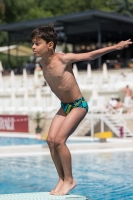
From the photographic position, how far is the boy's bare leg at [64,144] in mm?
5988

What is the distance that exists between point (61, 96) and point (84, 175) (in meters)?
4.90

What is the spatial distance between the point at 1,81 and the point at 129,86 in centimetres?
888

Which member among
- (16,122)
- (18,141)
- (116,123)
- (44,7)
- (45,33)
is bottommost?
(44,7)

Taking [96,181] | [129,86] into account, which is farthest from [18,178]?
[129,86]

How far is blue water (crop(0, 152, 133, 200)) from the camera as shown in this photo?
29.9 ft

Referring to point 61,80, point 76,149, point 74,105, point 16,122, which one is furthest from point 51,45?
point 16,122

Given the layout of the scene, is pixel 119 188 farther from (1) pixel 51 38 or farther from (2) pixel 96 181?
(1) pixel 51 38

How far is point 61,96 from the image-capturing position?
6148mm

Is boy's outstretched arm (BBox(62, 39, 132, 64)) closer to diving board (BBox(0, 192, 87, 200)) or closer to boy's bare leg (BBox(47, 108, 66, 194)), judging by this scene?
boy's bare leg (BBox(47, 108, 66, 194))

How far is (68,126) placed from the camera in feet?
19.7

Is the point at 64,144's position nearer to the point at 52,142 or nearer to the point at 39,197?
the point at 52,142

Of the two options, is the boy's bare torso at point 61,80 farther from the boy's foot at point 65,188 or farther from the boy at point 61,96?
the boy's foot at point 65,188

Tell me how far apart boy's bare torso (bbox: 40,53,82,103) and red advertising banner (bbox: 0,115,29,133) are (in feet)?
51.5

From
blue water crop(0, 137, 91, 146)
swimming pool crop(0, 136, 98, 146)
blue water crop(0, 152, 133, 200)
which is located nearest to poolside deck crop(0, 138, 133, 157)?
blue water crop(0, 152, 133, 200)
